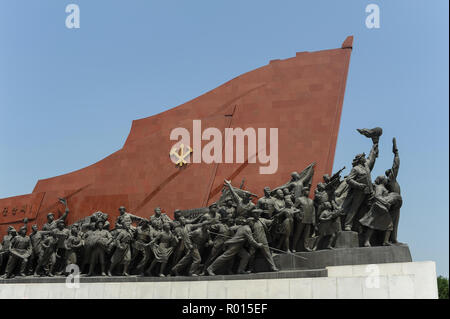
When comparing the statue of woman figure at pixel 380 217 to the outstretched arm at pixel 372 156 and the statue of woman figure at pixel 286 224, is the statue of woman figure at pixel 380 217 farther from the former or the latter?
the statue of woman figure at pixel 286 224

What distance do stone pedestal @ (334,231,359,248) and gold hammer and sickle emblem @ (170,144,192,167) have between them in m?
4.22

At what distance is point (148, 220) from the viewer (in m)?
10.9

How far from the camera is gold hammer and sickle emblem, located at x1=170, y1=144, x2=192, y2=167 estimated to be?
11906mm

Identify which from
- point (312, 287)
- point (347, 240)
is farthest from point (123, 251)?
point (347, 240)

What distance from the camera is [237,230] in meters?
9.56

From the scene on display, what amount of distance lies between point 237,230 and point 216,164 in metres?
2.42

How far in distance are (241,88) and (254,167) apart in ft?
7.16

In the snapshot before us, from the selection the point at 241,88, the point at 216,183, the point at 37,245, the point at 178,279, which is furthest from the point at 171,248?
the point at 241,88

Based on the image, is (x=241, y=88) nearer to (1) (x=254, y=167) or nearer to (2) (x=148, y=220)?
(1) (x=254, y=167)

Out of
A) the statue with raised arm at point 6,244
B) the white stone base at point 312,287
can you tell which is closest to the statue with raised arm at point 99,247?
the white stone base at point 312,287

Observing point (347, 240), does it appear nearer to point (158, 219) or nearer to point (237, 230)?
point (237, 230)

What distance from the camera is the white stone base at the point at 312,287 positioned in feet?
26.5

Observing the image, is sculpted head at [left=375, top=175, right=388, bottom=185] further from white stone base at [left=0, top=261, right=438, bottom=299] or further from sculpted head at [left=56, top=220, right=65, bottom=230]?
sculpted head at [left=56, top=220, right=65, bottom=230]

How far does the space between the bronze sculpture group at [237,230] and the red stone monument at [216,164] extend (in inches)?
21.4
